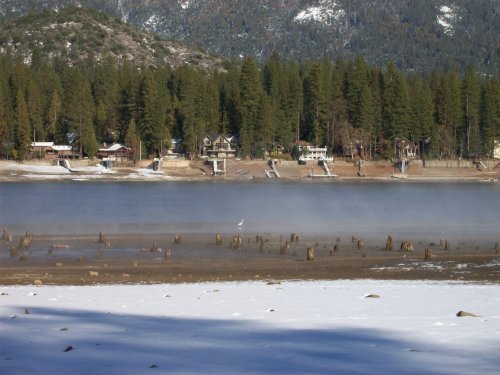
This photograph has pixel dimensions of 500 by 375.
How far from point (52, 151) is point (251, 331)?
8877 cm

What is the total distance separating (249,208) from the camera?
52.1 m

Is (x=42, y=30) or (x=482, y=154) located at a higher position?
(x=42, y=30)

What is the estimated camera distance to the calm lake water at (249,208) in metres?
39.9

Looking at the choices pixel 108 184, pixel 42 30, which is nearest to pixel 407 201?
pixel 108 184

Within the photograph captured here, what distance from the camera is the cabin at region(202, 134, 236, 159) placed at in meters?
99.1

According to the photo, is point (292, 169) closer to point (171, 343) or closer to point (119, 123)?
point (119, 123)

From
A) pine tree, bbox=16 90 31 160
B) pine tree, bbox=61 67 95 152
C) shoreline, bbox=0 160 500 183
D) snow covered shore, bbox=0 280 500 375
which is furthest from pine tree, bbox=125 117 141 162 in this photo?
snow covered shore, bbox=0 280 500 375

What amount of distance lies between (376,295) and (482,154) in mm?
88614

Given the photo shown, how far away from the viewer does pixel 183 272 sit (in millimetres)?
24000

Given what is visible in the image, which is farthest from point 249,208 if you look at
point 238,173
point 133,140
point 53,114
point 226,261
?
point 53,114

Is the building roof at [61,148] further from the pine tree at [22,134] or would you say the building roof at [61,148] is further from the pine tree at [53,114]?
the pine tree at [22,134]

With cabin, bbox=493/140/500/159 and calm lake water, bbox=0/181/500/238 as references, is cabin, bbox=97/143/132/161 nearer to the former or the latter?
calm lake water, bbox=0/181/500/238

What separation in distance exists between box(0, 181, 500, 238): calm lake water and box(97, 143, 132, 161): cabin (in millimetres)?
15030

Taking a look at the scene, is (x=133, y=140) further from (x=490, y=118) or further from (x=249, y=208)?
(x=249, y=208)
